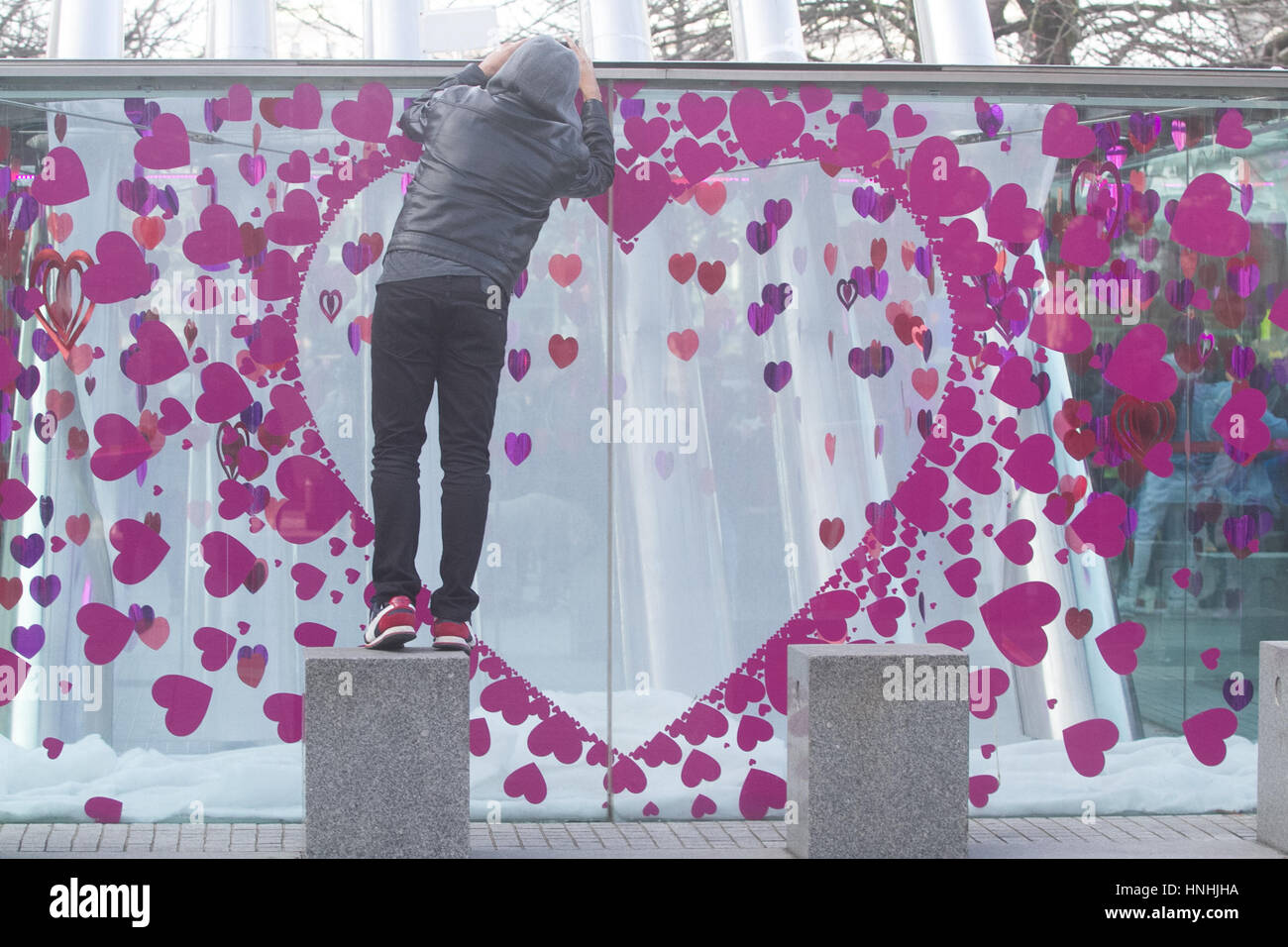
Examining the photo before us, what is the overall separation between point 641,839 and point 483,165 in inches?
110

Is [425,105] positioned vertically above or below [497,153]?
above

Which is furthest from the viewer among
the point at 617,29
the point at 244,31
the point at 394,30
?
the point at 394,30

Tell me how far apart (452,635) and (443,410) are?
930 millimetres

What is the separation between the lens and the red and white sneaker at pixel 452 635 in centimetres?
573

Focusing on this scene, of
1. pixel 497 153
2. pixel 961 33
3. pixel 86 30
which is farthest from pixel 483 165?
pixel 961 33

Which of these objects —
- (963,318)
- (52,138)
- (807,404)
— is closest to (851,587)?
(807,404)

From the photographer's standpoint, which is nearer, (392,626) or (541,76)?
(392,626)

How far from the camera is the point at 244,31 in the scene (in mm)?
7359

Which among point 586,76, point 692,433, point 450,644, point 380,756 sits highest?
point 586,76

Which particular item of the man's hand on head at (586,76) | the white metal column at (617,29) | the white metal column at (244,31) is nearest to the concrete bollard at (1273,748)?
the man's hand on head at (586,76)

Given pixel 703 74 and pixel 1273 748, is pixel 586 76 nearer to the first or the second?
pixel 703 74

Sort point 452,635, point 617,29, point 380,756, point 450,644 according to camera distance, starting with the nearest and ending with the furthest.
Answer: point 380,756 < point 450,644 < point 452,635 < point 617,29

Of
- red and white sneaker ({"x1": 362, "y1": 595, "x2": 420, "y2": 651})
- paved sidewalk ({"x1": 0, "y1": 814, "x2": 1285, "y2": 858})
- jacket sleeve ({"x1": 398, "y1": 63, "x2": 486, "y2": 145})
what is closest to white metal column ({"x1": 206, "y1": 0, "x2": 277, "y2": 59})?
jacket sleeve ({"x1": 398, "y1": 63, "x2": 486, "y2": 145})

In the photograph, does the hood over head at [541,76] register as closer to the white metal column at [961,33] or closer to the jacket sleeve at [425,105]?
the jacket sleeve at [425,105]
